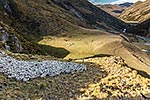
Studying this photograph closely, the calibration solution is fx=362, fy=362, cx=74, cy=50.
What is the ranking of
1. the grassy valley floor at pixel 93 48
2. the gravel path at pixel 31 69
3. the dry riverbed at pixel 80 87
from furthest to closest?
the grassy valley floor at pixel 93 48 < the gravel path at pixel 31 69 < the dry riverbed at pixel 80 87

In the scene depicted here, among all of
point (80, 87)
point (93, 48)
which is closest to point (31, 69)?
point (80, 87)

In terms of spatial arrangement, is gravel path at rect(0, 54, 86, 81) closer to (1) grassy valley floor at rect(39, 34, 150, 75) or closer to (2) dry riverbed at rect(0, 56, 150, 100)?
(2) dry riverbed at rect(0, 56, 150, 100)

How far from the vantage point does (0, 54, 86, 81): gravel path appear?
32.6m

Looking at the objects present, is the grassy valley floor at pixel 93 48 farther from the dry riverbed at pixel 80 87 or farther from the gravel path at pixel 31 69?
the dry riverbed at pixel 80 87

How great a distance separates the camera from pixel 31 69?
115 feet

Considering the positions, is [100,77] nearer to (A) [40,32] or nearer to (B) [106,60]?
(B) [106,60]

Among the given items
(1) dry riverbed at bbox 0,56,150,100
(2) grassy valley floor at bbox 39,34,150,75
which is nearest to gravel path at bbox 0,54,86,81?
(1) dry riverbed at bbox 0,56,150,100

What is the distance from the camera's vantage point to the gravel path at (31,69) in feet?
107

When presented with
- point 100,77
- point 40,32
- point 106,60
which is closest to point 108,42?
point 40,32

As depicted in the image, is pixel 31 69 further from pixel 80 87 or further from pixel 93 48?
pixel 93 48

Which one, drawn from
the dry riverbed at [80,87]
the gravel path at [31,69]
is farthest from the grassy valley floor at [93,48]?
the dry riverbed at [80,87]

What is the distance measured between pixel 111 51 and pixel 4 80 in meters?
101

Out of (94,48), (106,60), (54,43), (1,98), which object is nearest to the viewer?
(1,98)

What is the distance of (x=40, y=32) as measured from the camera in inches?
6348
